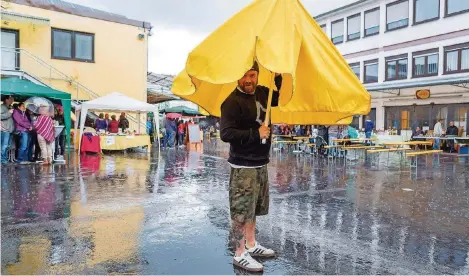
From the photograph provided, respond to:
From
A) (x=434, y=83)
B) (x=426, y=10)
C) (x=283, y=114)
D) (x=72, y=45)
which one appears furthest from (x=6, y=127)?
(x=426, y=10)

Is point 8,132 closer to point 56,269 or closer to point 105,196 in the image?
point 105,196

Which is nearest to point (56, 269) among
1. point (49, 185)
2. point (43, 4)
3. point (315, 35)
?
point (315, 35)

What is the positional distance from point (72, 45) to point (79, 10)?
1986 millimetres

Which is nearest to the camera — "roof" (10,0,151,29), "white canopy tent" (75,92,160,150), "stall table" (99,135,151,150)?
"white canopy tent" (75,92,160,150)

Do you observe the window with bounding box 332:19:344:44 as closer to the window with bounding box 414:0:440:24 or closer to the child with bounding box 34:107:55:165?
the window with bounding box 414:0:440:24

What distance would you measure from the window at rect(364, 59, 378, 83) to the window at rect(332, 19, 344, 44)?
3.46 metres

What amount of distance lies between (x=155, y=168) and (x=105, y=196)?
180 inches

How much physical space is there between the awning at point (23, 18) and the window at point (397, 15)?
849 inches

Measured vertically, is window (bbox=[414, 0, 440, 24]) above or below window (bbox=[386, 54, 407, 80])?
above

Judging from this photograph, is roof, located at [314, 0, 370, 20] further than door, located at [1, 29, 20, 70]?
Yes

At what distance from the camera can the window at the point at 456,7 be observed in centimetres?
2253

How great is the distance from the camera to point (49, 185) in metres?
8.44

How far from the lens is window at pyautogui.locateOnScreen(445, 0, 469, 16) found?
73.9 ft

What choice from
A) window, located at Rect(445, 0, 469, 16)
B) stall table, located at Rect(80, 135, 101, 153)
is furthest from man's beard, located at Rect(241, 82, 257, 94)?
window, located at Rect(445, 0, 469, 16)
